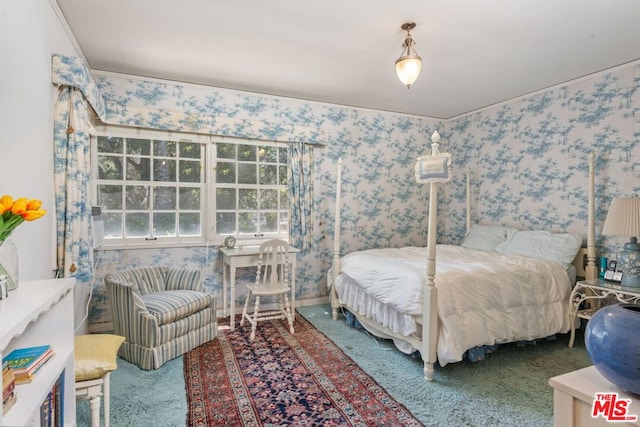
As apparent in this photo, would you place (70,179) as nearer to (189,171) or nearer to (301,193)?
(189,171)

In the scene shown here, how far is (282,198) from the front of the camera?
4172 mm

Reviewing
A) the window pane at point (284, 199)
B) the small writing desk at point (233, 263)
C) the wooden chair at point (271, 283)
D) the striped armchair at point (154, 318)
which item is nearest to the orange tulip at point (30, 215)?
the striped armchair at point (154, 318)

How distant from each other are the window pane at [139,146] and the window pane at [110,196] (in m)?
0.39

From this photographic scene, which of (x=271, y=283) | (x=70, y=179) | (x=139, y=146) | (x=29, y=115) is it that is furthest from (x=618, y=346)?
(x=139, y=146)

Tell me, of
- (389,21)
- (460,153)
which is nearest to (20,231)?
(389,21)

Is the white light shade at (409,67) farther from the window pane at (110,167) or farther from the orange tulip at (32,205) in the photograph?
the window pane at (110,167)

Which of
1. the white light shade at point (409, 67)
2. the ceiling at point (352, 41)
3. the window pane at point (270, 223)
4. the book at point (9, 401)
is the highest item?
the ceiling at point (352, 41)

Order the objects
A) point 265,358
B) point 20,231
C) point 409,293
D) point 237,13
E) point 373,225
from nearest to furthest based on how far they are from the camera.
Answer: point 20,231, point 237,13, point 409,293, point 265,358, point 373,225

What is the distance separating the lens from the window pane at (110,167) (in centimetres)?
339

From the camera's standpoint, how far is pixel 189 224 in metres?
3.72

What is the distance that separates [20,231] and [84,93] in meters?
1.18

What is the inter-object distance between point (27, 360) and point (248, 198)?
2.94m

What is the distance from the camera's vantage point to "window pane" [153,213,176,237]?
3.58m

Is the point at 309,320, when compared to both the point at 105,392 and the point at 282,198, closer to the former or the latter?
the point at 282,198
